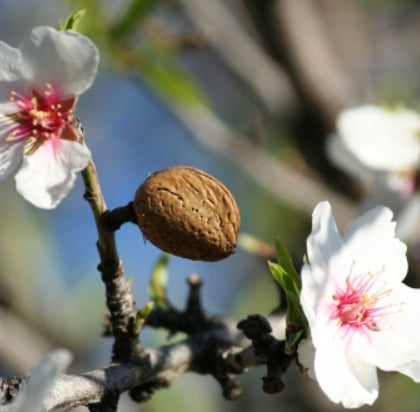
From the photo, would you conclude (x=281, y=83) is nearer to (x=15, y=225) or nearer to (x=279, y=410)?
(x=279, y=410)

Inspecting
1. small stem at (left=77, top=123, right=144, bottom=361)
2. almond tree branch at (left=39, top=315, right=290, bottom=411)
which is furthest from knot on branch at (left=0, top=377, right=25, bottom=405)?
small stem at (left=77, top=123, right=144, bottom=361)

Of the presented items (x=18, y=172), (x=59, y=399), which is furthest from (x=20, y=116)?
(x=59, y=399)

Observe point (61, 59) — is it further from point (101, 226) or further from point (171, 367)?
point (171, 367)

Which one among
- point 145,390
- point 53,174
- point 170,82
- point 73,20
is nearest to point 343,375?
point 145,390

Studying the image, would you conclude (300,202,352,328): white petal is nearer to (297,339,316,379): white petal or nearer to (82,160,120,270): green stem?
(297,339,316,379): white petal

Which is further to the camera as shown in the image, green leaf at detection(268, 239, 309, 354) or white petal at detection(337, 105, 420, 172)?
white petal at detection(337, 105, 420, 172)

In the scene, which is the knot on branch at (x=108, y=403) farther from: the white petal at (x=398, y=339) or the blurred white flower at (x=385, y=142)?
the blurred white flower at (x=385, y=142)
